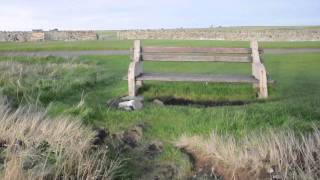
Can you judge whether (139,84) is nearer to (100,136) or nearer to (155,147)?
(100,136)

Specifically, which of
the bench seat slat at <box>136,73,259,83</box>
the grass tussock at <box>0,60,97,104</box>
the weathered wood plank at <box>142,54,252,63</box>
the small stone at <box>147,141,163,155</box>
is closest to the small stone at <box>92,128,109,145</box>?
the small stone at <box>147,141,163,155</box>

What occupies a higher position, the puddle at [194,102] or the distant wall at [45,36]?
A: the distant wall at [45,36]

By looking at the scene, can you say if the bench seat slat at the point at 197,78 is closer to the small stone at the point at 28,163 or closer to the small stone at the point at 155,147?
the small stone at the point at 155,147

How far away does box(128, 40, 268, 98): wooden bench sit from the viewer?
37.6ft

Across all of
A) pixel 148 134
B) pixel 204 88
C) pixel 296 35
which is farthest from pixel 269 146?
pixel 296 35

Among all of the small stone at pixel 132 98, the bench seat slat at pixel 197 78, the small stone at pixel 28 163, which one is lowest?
the small stone at pixel 28 163

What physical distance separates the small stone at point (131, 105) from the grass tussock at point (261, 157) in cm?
285

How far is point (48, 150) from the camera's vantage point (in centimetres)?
678

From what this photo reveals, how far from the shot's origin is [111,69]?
61.0 feet

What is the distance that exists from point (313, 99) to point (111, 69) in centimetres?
950

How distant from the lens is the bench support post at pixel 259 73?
11227 mm

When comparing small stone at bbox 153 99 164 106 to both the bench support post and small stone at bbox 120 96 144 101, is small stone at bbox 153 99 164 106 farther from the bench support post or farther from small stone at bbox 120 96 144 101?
the bench support post

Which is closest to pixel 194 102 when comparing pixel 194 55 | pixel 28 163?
pixel 194 55

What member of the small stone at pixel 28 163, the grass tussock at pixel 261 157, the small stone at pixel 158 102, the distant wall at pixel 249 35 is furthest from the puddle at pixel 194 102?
the distant wall at pixel 249 35
